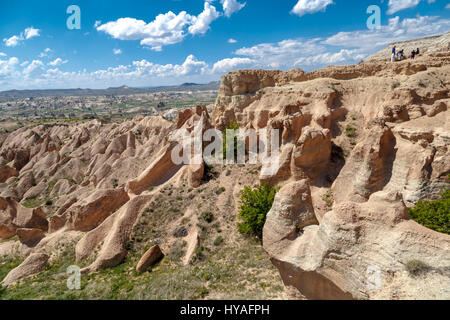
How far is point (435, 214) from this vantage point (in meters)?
13.0

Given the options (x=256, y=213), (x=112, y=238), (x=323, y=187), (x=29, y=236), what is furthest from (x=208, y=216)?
(x=29, y=236)

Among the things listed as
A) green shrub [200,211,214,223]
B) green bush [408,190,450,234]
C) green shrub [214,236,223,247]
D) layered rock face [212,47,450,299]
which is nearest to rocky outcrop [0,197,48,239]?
green shrub [200,211,214,223]

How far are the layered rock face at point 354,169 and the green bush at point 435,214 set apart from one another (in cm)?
156

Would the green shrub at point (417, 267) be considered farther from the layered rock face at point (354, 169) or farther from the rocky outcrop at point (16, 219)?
the rocky outcrop at point (16, 219)

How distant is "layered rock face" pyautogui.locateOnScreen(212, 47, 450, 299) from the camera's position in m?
8.73

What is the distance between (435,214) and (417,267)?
7.25m

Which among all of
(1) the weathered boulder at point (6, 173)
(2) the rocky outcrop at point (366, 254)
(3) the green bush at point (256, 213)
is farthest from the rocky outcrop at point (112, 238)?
(1) the weathered boulder at point (6, 173)

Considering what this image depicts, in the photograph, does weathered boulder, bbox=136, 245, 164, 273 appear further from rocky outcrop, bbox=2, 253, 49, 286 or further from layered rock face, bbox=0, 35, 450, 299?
rocky outcrop, bbox=2, 253, 49, 286

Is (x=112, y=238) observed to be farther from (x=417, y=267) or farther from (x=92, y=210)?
(x=417, y=267)

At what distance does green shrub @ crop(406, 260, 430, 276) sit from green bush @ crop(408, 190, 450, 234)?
637cm

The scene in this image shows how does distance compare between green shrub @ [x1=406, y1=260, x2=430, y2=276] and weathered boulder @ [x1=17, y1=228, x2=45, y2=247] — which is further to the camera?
weathered boulder @ [x1=17, y1=228, x2=45, y2=247]

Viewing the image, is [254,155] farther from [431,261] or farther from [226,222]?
[431,261]

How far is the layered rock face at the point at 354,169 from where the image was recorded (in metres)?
8.73

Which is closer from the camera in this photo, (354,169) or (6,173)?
(354,169)
